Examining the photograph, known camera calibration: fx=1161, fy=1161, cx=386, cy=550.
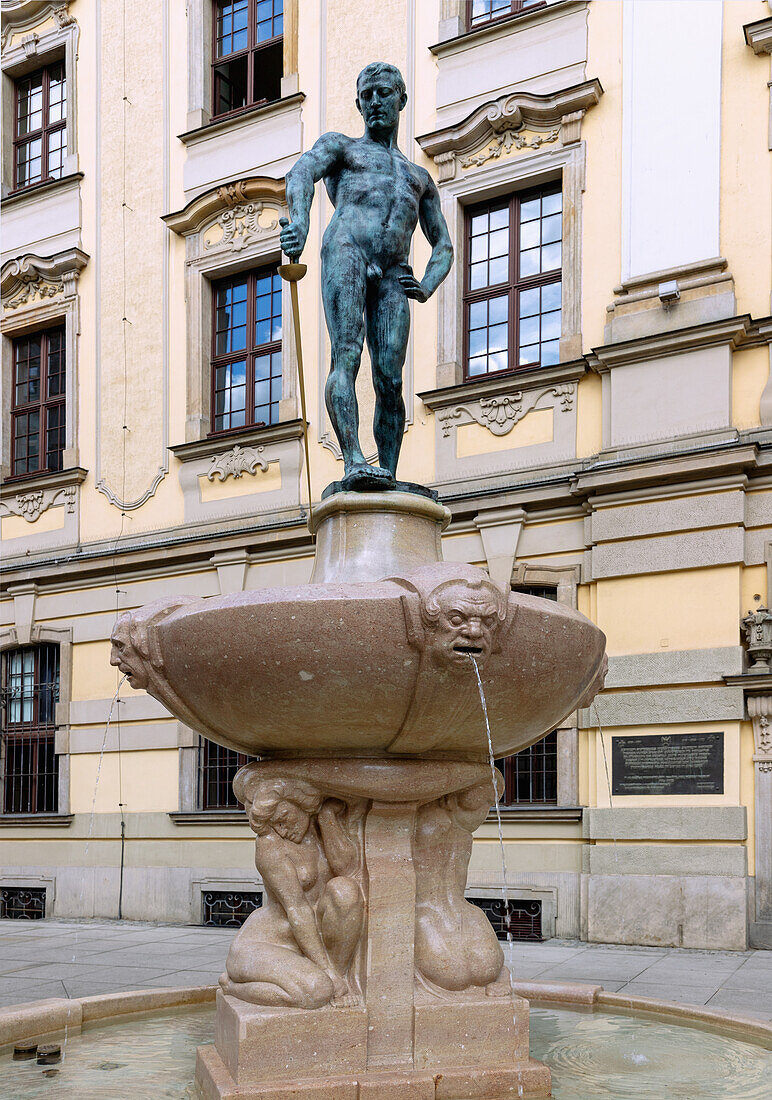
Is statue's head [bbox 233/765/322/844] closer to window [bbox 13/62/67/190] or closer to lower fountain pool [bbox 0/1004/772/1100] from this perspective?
lower fountain pool [bbox 0/1004/772/1100]

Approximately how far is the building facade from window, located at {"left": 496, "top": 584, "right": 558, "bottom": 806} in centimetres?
3

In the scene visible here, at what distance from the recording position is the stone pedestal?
393 cm

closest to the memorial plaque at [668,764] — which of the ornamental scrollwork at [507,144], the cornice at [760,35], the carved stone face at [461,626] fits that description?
the ornamental scrollwork at [507,144]

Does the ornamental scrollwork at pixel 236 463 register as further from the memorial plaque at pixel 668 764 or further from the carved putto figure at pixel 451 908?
the carved putto figure at pixel 451 908

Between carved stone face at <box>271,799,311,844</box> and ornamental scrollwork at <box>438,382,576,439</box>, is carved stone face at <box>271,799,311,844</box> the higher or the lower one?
the lower one

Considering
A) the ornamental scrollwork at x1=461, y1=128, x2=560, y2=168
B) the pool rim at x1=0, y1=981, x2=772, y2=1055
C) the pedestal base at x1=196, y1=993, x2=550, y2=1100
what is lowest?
the pool rim at x1=0, y1=981, x2=772, y2=1055

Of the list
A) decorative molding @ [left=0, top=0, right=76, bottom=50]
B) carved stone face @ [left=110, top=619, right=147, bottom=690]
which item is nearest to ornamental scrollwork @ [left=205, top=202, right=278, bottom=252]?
decorative molding @ [left=0, top=0, right=76, bottom=50]

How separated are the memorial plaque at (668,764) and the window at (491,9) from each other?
7.55 metres

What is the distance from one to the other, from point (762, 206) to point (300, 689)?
27.0ft

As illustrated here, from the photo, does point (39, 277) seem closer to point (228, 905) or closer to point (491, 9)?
point (491, 9)

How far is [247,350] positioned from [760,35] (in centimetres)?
645

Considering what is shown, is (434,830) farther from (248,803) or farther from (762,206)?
(762,206)

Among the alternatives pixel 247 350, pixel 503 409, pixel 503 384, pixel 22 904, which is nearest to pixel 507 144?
pixel 503 384

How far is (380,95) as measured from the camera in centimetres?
525
